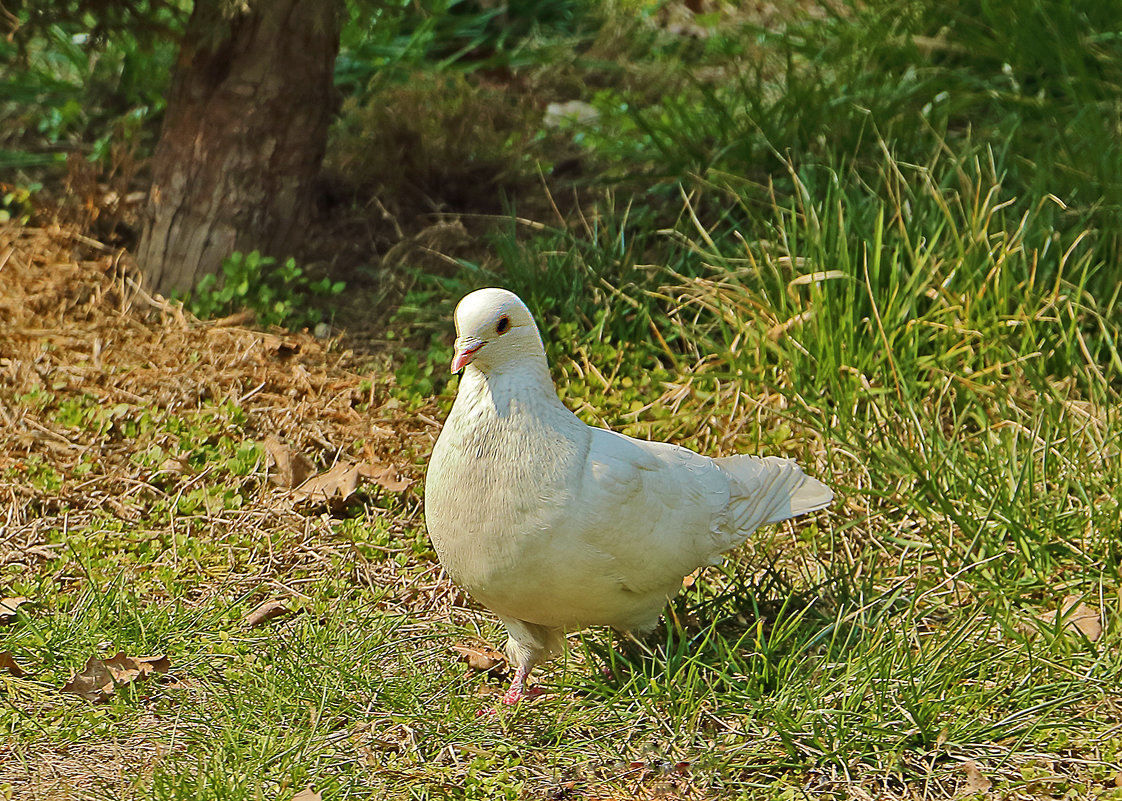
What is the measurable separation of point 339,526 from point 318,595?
1.06 ft

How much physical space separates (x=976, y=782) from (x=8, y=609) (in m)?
2.34

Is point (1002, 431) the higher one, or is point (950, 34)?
point (950, 34)

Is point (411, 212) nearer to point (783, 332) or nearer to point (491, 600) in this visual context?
point (783, 332)

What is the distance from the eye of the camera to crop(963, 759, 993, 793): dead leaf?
262cm

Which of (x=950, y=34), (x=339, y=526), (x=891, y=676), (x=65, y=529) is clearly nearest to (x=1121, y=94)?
(x=950, y=34)

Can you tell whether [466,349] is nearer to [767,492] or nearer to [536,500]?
[536,500]

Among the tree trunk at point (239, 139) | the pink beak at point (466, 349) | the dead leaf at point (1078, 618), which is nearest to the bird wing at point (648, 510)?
the pink beak at point (466, 349)

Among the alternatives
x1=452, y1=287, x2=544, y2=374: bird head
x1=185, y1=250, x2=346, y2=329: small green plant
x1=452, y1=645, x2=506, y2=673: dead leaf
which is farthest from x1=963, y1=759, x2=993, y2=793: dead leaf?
x1=185, y1=250, x2=346, y2=329: small green plant

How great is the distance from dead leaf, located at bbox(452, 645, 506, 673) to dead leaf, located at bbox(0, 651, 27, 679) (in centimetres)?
103

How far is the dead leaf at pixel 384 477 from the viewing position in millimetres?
3719

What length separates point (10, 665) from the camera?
115 inches

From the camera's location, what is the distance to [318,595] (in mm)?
3328

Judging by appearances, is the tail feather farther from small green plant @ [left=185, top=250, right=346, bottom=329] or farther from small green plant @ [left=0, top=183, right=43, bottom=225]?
small green plant @ [left=0, top=183, right=43, bottom=225]

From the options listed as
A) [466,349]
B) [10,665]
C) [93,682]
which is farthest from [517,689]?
[10,665]
